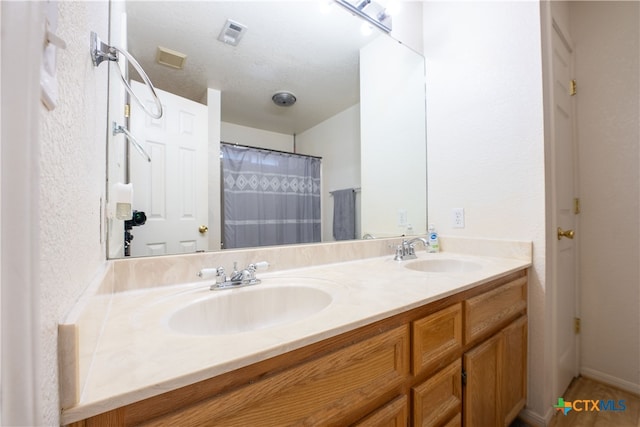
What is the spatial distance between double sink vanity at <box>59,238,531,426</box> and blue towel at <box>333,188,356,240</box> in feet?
0.25

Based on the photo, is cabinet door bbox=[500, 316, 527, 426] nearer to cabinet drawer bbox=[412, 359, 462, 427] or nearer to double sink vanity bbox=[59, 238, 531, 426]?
double sink vanity bbox=[59, 238, 531, 426]

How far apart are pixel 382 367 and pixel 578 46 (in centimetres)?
222

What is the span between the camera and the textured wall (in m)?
0.27

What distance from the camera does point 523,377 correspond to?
1219 millimetres

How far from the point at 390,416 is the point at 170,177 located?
38.7 inches

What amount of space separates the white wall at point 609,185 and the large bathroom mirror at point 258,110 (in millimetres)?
949

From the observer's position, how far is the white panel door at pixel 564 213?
4.42ft

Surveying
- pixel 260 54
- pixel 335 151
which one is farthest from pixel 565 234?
pixel 260 54

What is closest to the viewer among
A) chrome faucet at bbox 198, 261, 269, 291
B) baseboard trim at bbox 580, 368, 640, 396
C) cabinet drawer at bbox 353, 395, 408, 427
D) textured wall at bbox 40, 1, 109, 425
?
textured wall at bbox 40, 1, 109, 425

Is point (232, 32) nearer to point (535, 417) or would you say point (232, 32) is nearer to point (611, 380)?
point (535, 417)

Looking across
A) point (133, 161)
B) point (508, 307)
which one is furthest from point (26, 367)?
point (508, 307)

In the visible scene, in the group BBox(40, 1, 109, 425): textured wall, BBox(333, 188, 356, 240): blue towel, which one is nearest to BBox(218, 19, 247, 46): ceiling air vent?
BBox(40, 1, 109, 425): textured wall

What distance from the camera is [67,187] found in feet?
1.17

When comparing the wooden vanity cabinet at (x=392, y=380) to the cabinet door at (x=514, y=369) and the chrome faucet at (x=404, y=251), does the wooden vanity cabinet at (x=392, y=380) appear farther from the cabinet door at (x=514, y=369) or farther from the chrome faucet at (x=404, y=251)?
the chrome faucet at (x=404, y=251)
